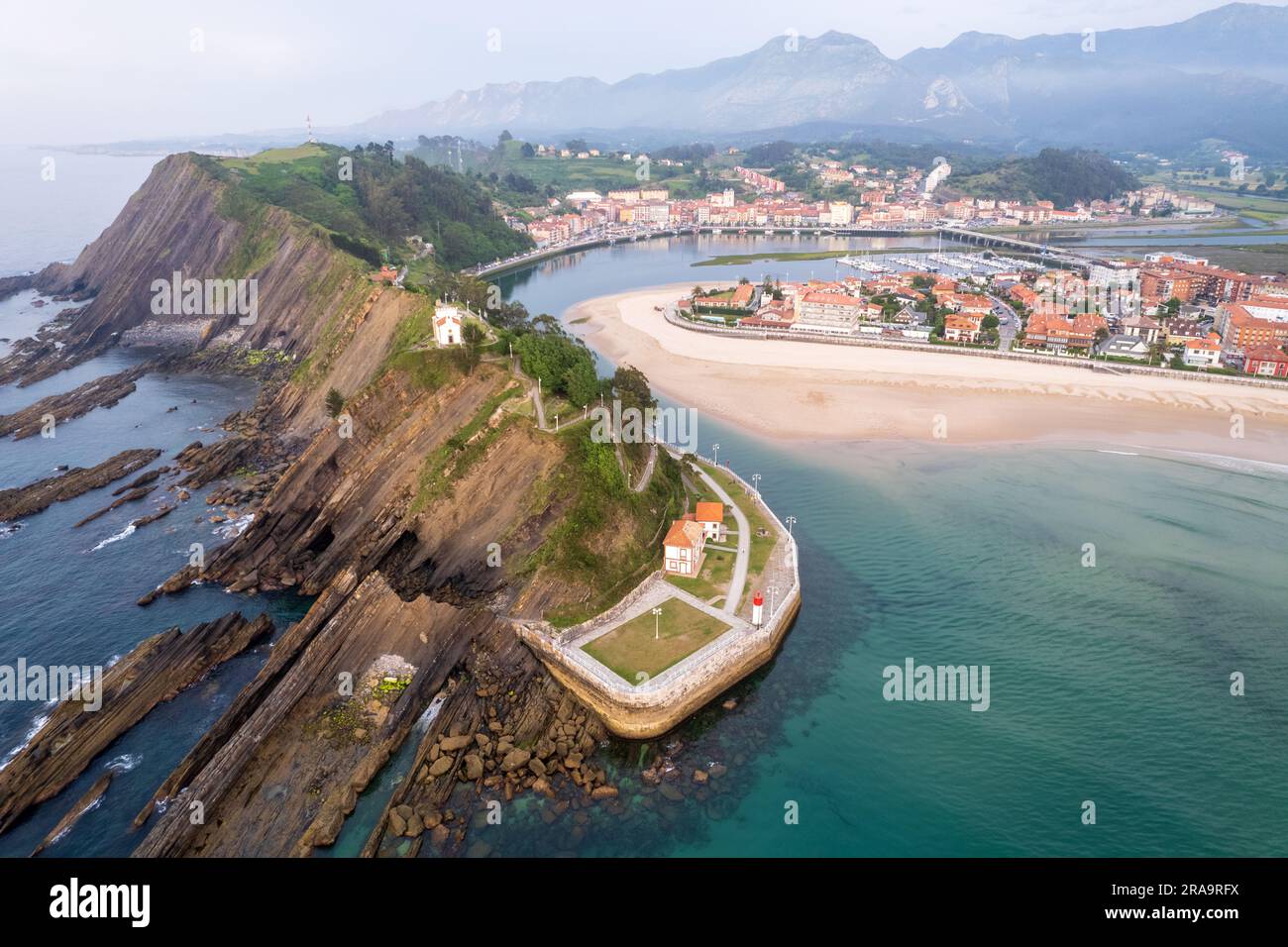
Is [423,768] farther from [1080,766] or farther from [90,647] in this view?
[1080,766]

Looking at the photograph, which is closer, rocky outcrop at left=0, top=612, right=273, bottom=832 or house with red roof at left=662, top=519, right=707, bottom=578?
rocky outcrop at left=0, top=612, right=273, bottom=832

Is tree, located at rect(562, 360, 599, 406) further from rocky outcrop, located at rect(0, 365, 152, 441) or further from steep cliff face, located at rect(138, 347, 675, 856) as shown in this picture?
rocky outcrop, located at rect(0, 365, 152, 441)

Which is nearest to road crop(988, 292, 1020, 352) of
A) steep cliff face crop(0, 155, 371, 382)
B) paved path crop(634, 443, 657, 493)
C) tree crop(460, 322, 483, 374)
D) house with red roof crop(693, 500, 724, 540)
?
paved path crop(634, 443, 657, 493)

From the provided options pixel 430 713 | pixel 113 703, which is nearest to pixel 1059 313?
pixel 430 713

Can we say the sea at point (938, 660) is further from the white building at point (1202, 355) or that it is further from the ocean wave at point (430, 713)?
the white building at point (1202, 355)

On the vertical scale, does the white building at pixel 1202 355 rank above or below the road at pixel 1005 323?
below
